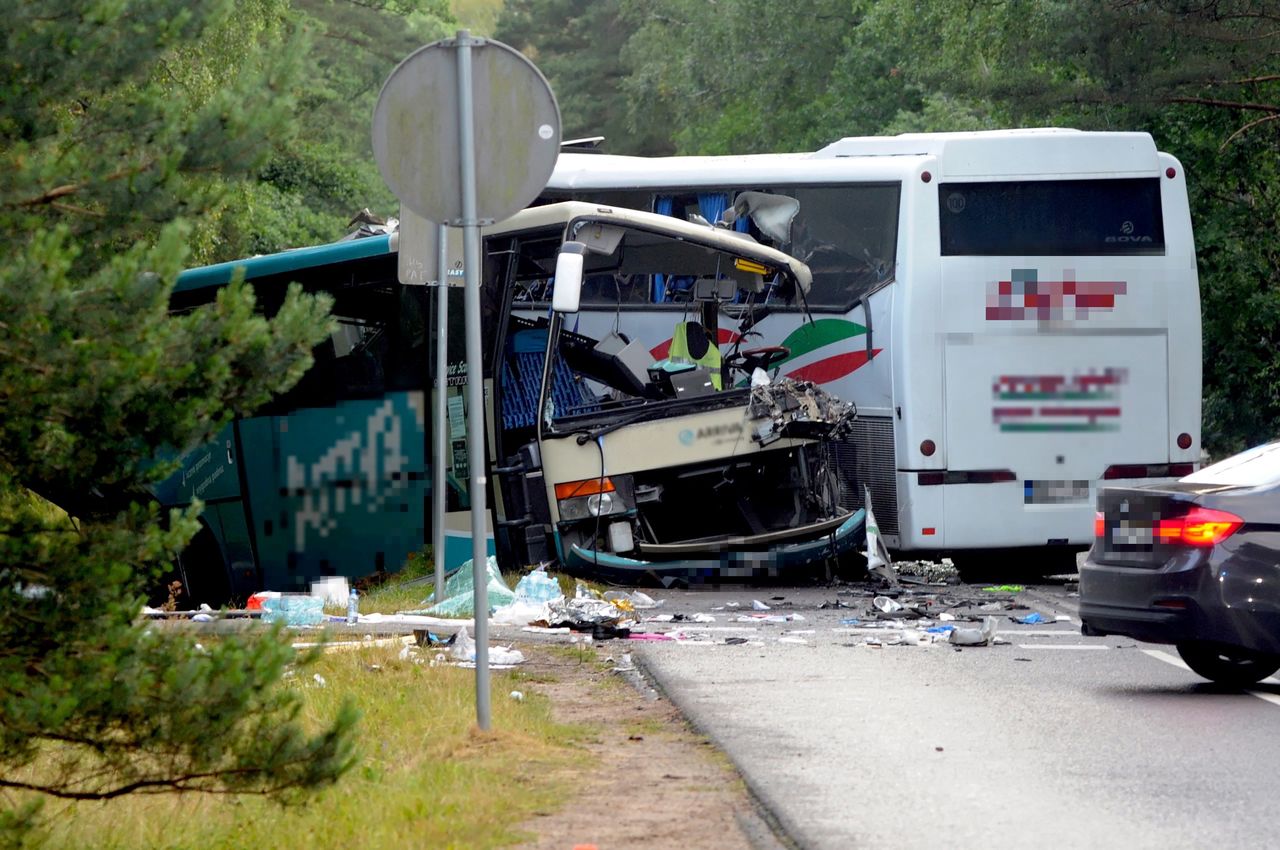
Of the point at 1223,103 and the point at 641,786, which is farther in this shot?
the point at 1223,103

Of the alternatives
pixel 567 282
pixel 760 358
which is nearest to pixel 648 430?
pixel 567 282

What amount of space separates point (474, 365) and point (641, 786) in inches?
78.7

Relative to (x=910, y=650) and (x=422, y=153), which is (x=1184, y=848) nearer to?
(x=422, y=153)

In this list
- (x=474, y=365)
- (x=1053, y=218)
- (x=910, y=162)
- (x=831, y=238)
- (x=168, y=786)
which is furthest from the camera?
(x=831, y=238)

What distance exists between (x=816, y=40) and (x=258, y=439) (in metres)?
36.3

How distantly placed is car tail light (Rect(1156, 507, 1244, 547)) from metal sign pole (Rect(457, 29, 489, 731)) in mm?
3862

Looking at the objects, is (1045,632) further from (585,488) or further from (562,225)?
(562,225)

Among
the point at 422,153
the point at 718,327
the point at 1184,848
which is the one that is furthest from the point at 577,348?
the point at 1184,848

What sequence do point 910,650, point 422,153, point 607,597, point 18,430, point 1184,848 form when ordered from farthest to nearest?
point 607,597, point 910,650, point 422,153, point 1184,848, point 18,430

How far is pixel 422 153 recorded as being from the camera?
777 cm

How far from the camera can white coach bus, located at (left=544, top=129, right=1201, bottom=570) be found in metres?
16.0

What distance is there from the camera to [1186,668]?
11.0 metres

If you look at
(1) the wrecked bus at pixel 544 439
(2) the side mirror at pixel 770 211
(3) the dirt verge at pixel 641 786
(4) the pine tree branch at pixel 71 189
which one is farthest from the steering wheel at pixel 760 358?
(4) the pine tree branch at pixel 71 189

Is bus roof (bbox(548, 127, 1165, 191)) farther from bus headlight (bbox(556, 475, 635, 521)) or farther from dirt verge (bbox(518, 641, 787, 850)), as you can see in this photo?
dirt verge (bbox(518, 641, 787, 850))
